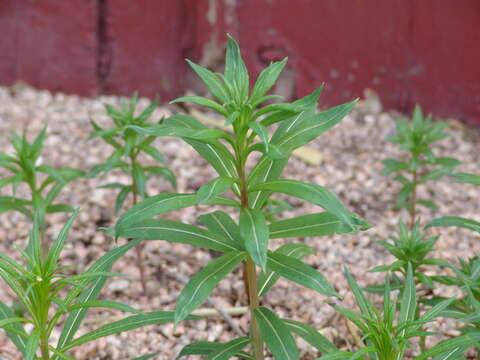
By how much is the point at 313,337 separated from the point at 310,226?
0.30m

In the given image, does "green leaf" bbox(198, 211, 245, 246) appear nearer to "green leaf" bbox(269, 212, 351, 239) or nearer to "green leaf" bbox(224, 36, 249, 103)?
"green leaf" bbox(269, 212, 351, 239)

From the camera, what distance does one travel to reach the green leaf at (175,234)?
164 cm

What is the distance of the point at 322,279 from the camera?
155 centimetres

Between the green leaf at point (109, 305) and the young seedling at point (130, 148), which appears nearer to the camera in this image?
the green leaf at point (109, 305)

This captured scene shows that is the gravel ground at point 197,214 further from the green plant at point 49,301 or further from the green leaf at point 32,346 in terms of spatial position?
the green leaf at point 32,346

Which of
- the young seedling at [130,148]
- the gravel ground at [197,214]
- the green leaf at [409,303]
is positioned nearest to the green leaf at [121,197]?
the young seedling at [130,148]

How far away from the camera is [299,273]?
1.58 meters

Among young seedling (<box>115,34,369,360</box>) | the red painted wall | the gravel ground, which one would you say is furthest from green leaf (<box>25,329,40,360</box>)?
the red painted wall

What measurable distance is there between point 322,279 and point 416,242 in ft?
1.95

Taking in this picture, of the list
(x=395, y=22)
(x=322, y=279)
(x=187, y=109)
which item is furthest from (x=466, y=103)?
(x=322, y=279)

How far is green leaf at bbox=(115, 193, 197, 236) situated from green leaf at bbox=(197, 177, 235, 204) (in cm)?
5

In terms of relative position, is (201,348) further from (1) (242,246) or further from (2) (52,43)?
(2) (52,43)

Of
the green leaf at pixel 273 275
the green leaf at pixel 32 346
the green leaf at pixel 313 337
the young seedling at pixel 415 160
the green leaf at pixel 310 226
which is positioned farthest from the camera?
the young seedling at pixel 415 160

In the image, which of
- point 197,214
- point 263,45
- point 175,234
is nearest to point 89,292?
point 175,234
